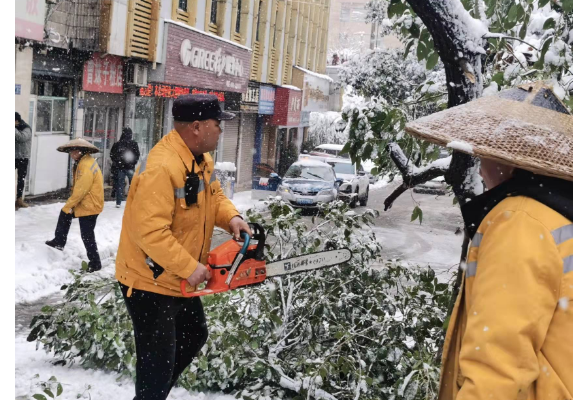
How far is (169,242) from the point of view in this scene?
280cm

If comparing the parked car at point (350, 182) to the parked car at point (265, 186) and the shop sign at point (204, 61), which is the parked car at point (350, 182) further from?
the shop sign at point (204, 61)

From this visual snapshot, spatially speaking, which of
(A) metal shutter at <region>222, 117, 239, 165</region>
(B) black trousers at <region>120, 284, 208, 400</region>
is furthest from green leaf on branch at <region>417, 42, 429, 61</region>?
(A) metal shutter at <region>222, 117, 239, 165</region>

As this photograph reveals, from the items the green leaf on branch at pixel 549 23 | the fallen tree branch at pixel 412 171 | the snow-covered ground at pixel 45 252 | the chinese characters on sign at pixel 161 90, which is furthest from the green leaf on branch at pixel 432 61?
the chinese characters on sign at pixel 161 90

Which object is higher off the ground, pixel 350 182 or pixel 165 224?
pixel 165 224

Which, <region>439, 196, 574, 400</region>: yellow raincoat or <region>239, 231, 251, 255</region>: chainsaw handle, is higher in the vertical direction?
<region>439, 196, 574, 400</region>: yellow raincoat

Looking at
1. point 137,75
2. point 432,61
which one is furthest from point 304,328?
point 137,75

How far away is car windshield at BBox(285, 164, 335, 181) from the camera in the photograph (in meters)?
16.6

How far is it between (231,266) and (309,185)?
13.0 m

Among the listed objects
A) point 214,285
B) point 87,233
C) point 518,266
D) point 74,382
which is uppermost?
point 518,266

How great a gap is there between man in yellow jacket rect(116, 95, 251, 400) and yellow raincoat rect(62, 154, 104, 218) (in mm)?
4836

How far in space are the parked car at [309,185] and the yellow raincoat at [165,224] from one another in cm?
1214

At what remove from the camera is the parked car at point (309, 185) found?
15617 millimetres

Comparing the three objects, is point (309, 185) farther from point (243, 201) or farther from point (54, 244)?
point (54, 244)

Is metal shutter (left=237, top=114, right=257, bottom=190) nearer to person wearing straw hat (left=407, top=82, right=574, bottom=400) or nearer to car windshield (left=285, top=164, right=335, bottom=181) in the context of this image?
car windshield (left=285, top=164, right=335, bottom=181)
